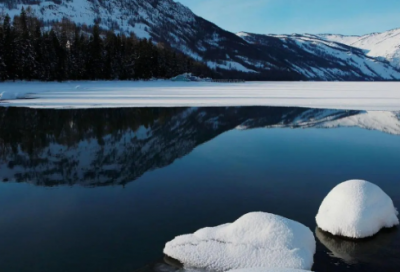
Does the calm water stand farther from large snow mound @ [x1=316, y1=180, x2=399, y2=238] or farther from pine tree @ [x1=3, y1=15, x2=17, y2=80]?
pine tree @ [x1=3, y1=15, x2=17, y2=80]

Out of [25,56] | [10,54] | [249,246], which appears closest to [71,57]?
[25,56]

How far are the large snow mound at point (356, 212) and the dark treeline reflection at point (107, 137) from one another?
18.6ft

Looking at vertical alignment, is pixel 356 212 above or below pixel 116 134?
above

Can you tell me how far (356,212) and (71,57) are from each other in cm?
6034

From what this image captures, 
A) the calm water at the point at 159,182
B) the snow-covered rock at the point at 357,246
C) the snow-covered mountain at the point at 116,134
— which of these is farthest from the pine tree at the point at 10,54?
the snow-covered rock at the point at 357,246

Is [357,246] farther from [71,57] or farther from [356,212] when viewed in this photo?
[71,57]

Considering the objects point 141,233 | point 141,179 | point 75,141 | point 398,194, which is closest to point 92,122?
point 75,141

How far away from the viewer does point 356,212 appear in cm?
631

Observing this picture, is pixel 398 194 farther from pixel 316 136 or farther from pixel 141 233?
pixel 316 136

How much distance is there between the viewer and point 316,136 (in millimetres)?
16703

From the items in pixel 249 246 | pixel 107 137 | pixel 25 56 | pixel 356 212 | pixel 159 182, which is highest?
pixel 25 56

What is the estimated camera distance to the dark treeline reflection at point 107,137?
35.7 ft

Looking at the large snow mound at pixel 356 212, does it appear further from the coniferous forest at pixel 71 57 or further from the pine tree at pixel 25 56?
the pine tree at pixel 25 56

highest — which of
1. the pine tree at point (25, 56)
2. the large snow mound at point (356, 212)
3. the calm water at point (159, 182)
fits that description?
the pine tree at point (25, 56)
